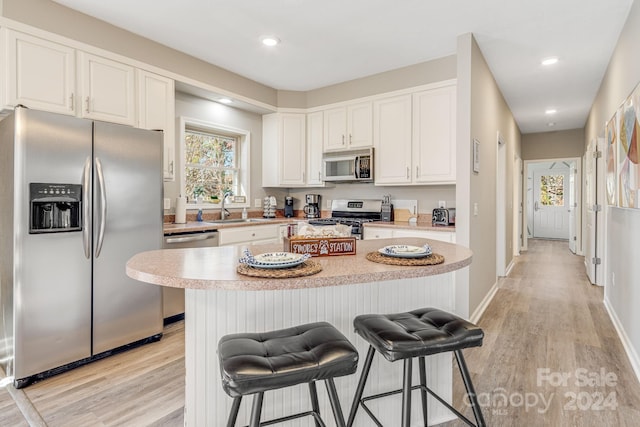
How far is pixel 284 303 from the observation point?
1.52 meters

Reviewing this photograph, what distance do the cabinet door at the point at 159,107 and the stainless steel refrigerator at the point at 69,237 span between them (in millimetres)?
554

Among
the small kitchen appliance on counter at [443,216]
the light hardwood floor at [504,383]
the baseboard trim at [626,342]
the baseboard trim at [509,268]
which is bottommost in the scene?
the light hardwood floor at [504,383]

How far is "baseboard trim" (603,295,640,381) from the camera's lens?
2.35m

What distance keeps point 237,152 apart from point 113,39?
1955 millimetres

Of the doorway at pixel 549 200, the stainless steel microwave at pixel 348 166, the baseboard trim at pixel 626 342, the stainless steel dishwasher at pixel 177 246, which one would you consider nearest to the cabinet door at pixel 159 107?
the stainless steel dishwasher at pixel 177 246

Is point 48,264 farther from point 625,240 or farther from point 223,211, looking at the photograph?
point 625,240

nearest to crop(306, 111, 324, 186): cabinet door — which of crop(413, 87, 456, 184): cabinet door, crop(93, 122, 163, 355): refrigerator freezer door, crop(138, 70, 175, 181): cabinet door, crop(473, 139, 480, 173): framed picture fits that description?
crop(413, 87, 456, 184): cabinet door

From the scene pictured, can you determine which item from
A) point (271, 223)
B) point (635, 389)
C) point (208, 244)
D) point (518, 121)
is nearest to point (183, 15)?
point (208, 244)

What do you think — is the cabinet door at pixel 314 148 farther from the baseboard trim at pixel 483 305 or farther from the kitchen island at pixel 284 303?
the kitchen island at pixel 284 303

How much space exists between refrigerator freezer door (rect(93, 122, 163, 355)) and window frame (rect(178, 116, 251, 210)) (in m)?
1.05

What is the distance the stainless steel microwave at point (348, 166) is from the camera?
163 inches

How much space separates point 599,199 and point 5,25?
608 cm

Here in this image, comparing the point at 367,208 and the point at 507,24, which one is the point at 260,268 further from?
the point at 367,208

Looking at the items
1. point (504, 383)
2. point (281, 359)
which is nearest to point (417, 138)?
point (504, 383)
